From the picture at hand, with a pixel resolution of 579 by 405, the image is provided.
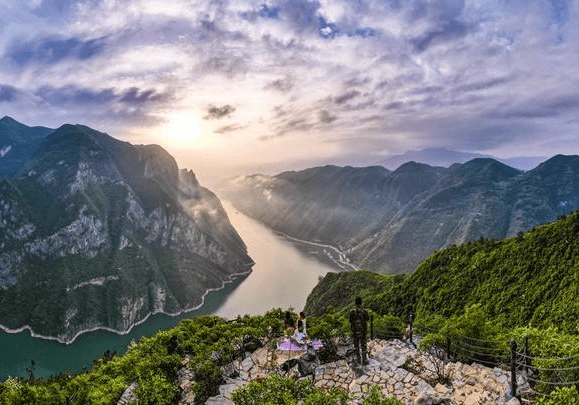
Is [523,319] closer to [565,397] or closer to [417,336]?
[417,336]

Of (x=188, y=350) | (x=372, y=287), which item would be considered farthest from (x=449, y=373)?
(x=372, y=287)

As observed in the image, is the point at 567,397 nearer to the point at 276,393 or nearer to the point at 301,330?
the point at 276,393

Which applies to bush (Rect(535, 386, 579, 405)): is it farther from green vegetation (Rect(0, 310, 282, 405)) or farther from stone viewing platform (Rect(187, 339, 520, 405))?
green vegetation (Rect(0, 310, 282, 405))

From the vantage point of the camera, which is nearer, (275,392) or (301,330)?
(275,392)

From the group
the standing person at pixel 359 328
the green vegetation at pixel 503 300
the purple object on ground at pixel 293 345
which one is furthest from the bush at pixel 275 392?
the green vegetation at pixel 503 300

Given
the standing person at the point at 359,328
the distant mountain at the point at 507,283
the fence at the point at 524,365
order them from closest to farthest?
the fence at the point at 524,365, the standing person at the point at 359,328, the distant mountain at the point at 507,283

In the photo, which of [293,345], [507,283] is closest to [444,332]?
[293,345]

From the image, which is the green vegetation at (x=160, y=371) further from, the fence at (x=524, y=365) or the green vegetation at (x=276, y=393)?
the fence at (x=524, y=365)

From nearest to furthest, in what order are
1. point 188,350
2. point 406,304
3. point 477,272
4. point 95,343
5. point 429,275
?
point 188,350
point 477,272
point 406,304
point 429,275
point 95,343
